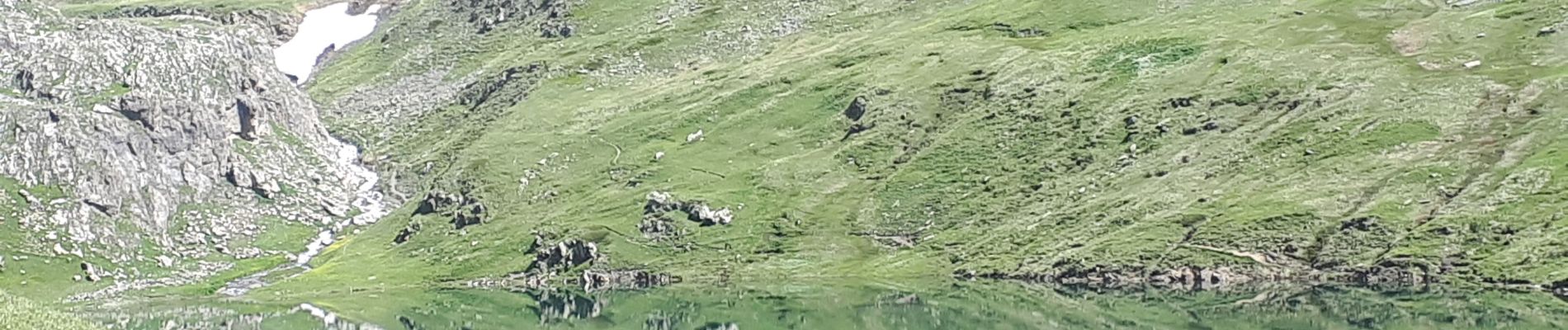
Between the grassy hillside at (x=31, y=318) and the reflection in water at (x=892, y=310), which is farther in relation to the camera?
the reflection in water at (x=892, y=310)

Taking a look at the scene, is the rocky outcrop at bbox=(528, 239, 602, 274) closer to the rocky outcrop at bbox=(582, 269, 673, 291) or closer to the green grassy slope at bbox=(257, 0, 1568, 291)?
the green grassy slope at bbox=(257, 0, 1568, 291)

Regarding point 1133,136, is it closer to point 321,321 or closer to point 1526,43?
point 1526,43

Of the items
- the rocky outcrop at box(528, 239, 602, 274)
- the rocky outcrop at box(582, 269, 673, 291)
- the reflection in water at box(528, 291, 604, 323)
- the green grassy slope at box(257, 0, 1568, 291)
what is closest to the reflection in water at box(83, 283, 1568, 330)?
the reflection in water at box(528, 291, 604, 323)

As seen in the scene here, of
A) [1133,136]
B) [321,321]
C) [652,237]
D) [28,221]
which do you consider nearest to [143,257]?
[28,221]

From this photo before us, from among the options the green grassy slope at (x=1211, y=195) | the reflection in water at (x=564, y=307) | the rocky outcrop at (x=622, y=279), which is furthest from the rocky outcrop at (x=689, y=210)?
the reflection in water at (x=564, y=307)

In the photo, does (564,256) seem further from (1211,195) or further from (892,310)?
(892,310)

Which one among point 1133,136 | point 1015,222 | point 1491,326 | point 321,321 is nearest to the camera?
point 1491,326

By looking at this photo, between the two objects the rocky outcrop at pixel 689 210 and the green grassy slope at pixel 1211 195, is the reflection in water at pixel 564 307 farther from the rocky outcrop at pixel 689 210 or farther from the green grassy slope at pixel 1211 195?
the rocky outcrop at pixel 689 210

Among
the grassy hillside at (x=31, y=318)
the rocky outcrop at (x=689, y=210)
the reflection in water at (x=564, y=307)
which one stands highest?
the grassy hillside at (x=31, y=318)
